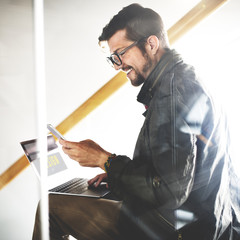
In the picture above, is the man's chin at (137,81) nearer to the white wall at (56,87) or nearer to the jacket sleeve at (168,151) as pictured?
the white wall at (56,87)

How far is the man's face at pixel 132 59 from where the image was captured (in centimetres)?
98

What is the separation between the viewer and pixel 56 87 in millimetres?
1216

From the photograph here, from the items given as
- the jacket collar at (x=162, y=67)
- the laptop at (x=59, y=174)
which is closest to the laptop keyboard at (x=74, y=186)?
the laptop at (x=59, y=174)

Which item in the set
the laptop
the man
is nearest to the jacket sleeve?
the man

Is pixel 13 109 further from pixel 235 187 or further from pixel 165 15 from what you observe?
pixel 235 187

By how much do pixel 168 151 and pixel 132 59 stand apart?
0.55 meters

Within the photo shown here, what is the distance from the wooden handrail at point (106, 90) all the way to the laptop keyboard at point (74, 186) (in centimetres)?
→ 31

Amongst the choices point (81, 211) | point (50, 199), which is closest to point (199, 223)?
point (81, 211)

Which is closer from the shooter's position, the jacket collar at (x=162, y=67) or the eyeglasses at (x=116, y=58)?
the jacket collar at (x=162, y=67)

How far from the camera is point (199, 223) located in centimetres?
69

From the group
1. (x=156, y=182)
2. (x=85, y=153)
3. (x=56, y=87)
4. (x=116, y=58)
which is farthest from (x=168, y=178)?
(x=56, y=87)

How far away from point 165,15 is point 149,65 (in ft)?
1.07

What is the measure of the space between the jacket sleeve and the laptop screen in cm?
39

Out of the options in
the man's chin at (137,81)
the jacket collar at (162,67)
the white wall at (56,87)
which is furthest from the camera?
the white wall at (56,87)
